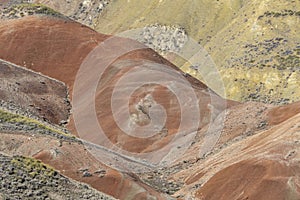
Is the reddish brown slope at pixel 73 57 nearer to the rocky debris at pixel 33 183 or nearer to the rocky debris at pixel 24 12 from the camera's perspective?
the rocky debris at pixel 24 12

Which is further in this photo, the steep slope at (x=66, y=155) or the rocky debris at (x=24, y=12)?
the rocky debris at (x=24, y=12)

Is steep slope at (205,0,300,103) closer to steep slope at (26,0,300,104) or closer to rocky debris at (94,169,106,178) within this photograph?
steep slope at (26,0,300,104)

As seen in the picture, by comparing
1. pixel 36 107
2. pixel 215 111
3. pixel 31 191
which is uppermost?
pixel 31 191

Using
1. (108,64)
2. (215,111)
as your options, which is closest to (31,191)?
(215,111)

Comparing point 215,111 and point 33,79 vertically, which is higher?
point 215,111

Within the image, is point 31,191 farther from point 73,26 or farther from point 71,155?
point 73,26

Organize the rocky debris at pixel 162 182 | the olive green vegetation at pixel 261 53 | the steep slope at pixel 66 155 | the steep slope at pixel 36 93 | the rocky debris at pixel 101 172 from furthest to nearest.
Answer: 1. the olive green vegetation at pixel 261 53
2. the steep slope at pixel 36 93
3. the rocky debris at pixel 162 182
4. the rocky debris at pixel 101 172
5. the steep slope at pixel 66 155

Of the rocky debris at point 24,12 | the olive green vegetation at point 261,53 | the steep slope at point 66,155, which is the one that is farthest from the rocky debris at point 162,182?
the olive green vegetation at point 261,53

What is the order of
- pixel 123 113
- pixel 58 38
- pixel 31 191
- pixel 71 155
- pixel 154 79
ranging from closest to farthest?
pixel 31 191, pixel 71 155, pixel 123 113, pixel 154 79, pixel 58 38
